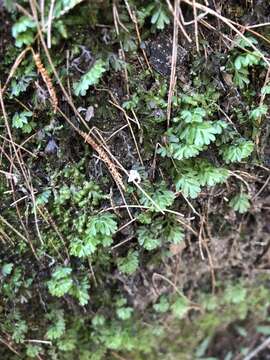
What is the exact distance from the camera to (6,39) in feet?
3.92

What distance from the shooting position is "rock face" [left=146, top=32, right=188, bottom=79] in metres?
1.31

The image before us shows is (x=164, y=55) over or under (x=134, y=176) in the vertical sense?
over

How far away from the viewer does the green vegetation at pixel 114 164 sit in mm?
1231

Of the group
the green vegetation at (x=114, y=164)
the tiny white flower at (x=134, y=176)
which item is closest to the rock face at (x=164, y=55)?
the green vegetation at (x=114, y=164)

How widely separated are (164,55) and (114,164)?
38 cm

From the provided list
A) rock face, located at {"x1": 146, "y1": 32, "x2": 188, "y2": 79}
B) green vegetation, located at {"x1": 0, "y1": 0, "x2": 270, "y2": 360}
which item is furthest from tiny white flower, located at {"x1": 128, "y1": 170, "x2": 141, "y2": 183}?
rock face, located at {"x1": 146, "y1": 32, "x2": 188, "y2": 79}

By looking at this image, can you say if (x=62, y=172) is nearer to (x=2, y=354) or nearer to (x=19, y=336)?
(x=19, y=336)

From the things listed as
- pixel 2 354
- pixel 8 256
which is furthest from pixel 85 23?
pixel 2 354

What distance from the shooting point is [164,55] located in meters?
1.33

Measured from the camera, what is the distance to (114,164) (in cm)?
142

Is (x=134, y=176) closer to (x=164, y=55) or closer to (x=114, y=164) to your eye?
(x=114, y=164)

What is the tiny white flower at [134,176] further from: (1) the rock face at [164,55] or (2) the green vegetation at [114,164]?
(1) the rock face at [164,55]

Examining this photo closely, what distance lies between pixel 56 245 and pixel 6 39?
701 millimetres

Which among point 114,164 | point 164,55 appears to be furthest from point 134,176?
point 164,55
